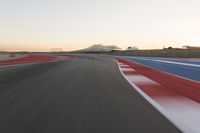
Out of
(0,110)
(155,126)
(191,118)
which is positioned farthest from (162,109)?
(0,110)

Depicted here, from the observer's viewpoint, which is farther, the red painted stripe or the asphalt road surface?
the red painted stripe

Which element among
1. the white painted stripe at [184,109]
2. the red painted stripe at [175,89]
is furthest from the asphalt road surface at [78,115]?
the red painted stripe at [175,89]

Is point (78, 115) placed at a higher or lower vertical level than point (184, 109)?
higher

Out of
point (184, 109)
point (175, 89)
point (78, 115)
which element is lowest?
point (175, 89)

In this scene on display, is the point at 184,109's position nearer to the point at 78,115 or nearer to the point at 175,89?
the point at 78,115

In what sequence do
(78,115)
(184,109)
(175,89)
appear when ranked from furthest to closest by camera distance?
(175,89) → (184,109) → (78,115)

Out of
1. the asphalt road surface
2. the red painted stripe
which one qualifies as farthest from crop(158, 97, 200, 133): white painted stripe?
the red painted stripe

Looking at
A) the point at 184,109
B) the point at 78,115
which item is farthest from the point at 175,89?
the point at 78,115

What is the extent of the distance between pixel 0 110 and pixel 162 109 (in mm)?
3580

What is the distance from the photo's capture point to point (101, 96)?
29.9ft

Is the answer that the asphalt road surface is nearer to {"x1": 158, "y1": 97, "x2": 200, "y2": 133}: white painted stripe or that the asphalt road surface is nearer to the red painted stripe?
{"x1": 158, "y1": 97, "x2": 200, "y2": 133}: white painted stripe

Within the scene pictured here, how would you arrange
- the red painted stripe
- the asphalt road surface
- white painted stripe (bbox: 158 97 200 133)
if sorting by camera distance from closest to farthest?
the asphalt road surface, white painted stripe (bbox: 158 97 200 133), the red painted stripe

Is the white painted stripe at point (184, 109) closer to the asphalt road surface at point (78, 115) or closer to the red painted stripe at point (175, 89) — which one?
the asphalt road surface at point (78, 115)

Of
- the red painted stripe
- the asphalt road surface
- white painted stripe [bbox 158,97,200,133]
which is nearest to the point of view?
the asphalt road surface
